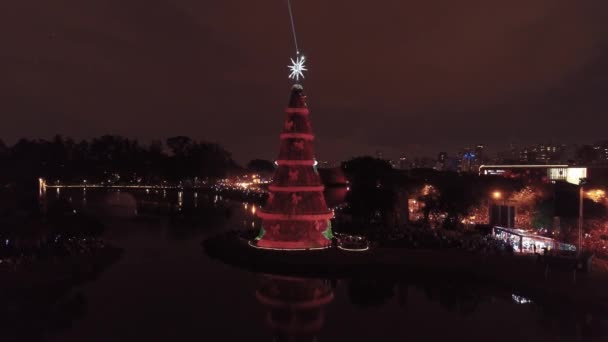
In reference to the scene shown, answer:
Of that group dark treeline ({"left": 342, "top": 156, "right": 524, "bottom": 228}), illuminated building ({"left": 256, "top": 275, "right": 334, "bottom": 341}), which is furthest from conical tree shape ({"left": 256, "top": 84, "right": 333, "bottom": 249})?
dark treeline ({"left": 342, "top": 156, "right": 524, "bottom": 228})

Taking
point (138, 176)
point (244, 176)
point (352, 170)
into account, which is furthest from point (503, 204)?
point (244, 176)

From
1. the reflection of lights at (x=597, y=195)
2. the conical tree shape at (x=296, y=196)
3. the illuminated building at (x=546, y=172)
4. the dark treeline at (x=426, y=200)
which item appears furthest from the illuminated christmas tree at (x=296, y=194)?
the illuminated building at (x=546, y=172)

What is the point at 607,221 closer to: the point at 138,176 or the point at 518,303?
the point at 518,303

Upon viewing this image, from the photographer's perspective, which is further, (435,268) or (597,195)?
(597,195)

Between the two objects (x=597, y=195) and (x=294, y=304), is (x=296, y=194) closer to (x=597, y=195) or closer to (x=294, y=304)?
(x=294, y=304)

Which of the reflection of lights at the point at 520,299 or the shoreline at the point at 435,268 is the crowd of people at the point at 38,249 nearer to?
the shoreline at the point at 435,268

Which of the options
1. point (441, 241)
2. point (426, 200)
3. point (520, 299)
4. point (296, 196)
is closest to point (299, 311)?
point (520, 299)

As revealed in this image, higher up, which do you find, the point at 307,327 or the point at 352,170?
the point at 352,170
